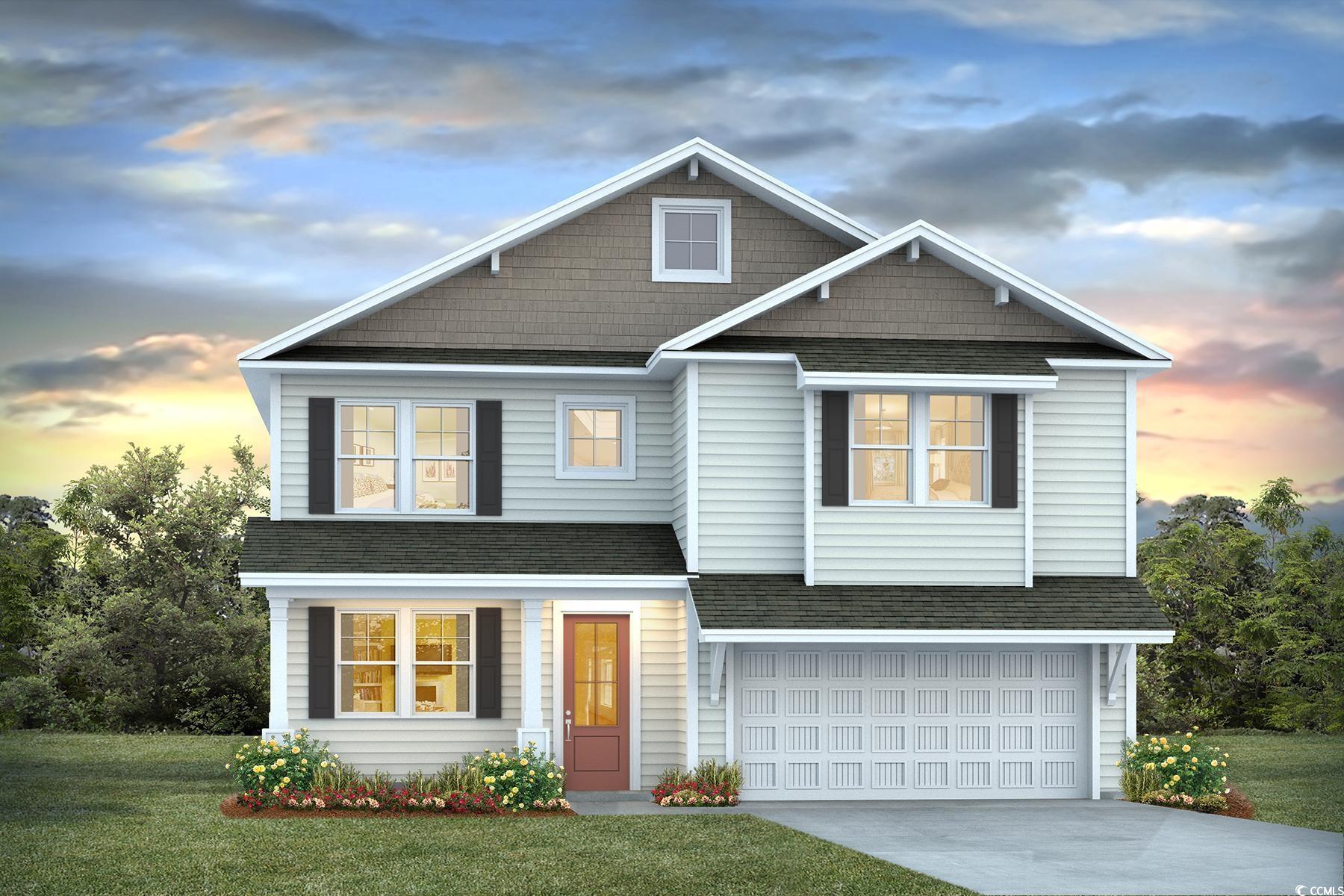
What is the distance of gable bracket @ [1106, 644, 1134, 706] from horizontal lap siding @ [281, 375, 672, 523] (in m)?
6.21

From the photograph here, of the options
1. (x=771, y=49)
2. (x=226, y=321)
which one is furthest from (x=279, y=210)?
(x=771, y=49)

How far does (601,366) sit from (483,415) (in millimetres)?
1772

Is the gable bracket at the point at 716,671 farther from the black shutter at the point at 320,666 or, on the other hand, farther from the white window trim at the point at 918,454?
the black shutter at the point at 320,666

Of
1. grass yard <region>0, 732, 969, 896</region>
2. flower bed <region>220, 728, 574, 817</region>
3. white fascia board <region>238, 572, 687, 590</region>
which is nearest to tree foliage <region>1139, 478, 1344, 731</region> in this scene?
white fascia board <region>238, 572, 687, 590</region>

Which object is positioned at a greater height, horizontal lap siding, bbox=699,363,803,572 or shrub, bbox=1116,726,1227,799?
horizontal lap siding, bbox=699,363,803,572

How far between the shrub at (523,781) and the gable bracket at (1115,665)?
7.24 metres

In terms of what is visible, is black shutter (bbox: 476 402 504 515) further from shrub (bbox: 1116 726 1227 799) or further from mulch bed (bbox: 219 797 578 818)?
shrub (bbox: 1116 726 1227 799)

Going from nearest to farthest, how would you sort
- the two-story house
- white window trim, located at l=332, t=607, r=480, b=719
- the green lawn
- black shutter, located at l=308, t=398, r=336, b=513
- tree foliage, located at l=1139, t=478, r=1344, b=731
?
1. the green lawn
2. the two-story house
3. white window trim, located at l=332, t=607, r=480, b=719
4. black shutter, located at l=308, t=398, r=336, b=513
5. tree foliage, located at l=1139, t=478, r=1344, b=731

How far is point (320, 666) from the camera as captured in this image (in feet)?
61.6

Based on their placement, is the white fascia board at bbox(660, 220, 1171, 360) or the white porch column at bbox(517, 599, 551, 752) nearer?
the white porch column at bbox(517, 599, 551, 752)

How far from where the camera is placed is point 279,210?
29.1 metres

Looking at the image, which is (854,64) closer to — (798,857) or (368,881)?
(798,857)

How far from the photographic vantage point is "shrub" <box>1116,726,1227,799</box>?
59.7 ft

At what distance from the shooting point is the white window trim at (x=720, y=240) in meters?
20.8
